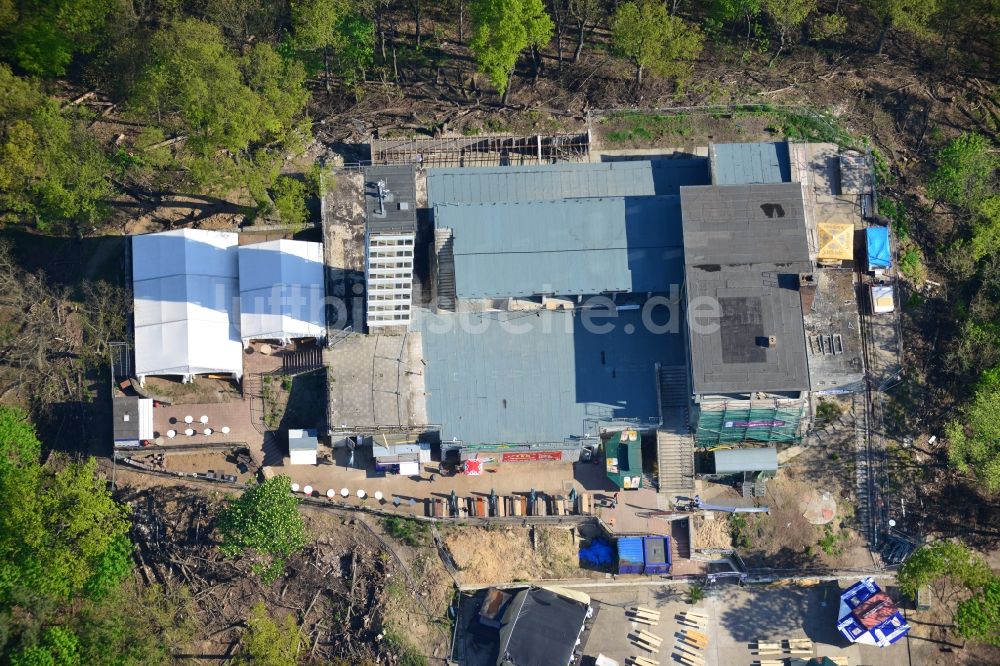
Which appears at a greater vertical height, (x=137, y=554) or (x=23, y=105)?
(x=23, y=105)

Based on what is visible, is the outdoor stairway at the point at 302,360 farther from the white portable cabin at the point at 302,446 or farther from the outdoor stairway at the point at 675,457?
the outdoor stairway at the point at 675,457

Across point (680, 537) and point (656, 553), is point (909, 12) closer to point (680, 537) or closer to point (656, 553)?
point (680, 537)

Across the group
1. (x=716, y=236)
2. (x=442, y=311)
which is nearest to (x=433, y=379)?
(x=442, y=311)

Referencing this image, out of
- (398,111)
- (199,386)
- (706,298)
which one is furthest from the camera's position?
(398,111)

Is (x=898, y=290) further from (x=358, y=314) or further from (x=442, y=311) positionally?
(x=358, y=314)

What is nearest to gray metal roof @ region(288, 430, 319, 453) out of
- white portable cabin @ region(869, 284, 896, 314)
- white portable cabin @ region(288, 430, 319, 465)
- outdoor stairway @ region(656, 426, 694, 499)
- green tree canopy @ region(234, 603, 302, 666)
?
white portable cabin @ region(288, 430, 319, 465)

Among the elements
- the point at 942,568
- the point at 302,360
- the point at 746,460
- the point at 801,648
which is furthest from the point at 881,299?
the point at 302,360
